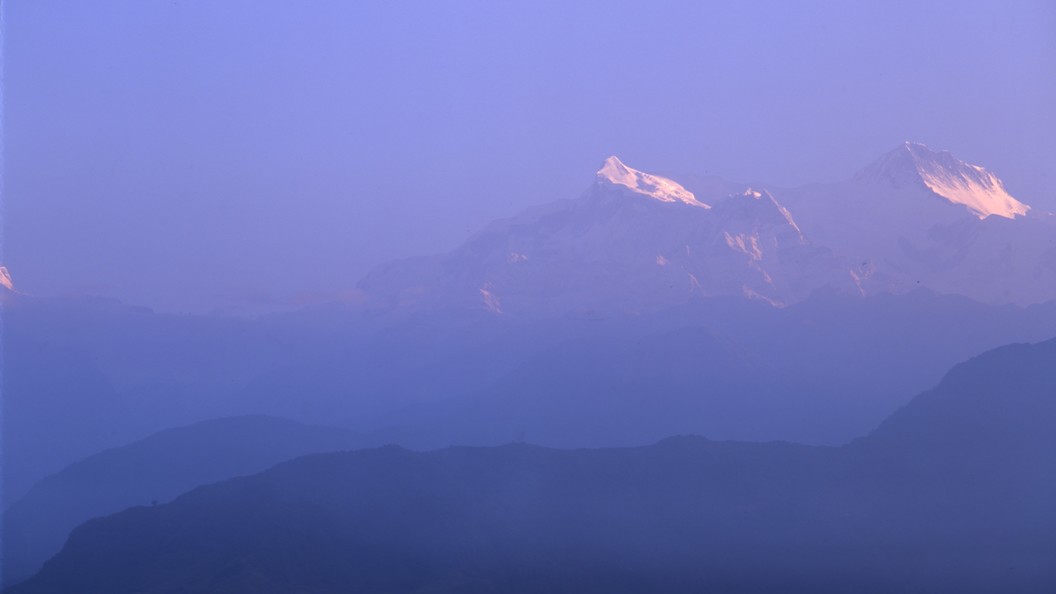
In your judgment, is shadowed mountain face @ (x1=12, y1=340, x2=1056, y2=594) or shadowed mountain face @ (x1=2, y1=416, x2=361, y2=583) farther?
shadowed mountain face @ (x1=2, y1=416, x2=361, y2=583)

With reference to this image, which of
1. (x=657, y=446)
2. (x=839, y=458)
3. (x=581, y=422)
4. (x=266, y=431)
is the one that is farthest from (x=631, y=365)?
(x=266, y=431)

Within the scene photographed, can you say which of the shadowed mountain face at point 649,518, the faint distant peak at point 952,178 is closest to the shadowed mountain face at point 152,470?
the shadowed mountain face at point 649,518

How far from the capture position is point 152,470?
64.4 meters

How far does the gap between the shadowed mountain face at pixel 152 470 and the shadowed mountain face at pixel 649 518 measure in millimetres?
2476

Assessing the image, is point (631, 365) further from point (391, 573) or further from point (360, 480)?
point (391, 573)

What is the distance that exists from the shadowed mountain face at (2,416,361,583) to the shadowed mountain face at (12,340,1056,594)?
2476 mm

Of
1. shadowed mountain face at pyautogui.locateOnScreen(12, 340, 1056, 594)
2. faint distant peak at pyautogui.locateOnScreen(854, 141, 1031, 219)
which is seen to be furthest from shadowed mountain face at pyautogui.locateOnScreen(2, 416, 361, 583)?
faint distant peak at pyautogui.locateOnScreen(854, 141, 1031, 219)

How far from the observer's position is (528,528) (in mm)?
55219

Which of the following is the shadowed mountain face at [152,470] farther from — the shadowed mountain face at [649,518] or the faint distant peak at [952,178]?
the faint distant peak at [952,178]

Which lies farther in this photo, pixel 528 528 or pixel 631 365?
pixel 631 365

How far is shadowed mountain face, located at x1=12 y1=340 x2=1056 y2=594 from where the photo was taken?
49.1 m

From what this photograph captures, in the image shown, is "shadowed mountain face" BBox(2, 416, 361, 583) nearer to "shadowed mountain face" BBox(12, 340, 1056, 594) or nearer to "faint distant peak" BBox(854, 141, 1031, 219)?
"shadowed mountain face" BBox(12, 340, 1056, 594)

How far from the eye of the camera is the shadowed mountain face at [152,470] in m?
58.2

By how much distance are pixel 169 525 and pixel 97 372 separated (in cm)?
1860
